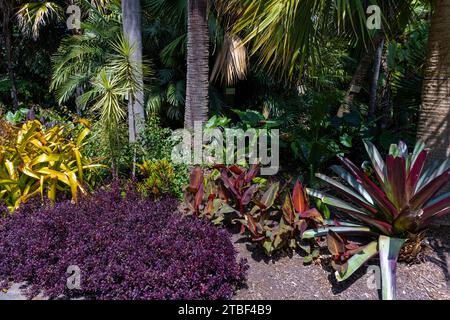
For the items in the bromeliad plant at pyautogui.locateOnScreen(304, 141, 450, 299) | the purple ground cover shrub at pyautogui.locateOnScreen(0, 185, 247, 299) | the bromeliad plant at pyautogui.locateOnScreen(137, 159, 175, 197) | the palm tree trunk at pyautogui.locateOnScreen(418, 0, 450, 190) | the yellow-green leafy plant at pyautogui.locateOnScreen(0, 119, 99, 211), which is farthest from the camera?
the bromeliad plant at pyautogui.locateOnScreen(137, 159, 175, 197)

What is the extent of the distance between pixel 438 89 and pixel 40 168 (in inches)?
161

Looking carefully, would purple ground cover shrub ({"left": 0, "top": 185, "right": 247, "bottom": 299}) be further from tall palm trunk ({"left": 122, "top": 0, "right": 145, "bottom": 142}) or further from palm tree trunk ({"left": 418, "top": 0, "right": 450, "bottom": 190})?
palm tree trunk ({"left": 418, "top": 0, "right": 450, "bottom": 190})

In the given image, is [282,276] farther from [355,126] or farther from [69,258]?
[355,126]

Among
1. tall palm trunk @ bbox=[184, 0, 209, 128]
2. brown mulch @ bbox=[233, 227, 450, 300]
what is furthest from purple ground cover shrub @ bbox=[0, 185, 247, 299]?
tall palm trunk @ bbox=[184, 0, 209, 128]

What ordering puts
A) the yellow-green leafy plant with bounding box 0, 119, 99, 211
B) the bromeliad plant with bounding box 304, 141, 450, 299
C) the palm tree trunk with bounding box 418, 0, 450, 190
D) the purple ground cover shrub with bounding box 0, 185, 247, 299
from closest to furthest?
1. the purple ground cover shrub with bounding box 0, 185, 247, 299
2. the bromeliad plant with bounding box 304, 141, 450, 299
3. the palm tree trunk with bounding box 418, 0, 450, 190
4. the yellow-green leafy plant with bounding box 0, 119, 99, 211

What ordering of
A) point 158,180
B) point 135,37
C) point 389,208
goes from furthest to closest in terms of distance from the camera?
point 135,37, point 158,180, point 389,208


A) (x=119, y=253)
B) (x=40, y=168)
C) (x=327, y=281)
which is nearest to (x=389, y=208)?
(x=327, y=281)

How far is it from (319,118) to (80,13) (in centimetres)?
637

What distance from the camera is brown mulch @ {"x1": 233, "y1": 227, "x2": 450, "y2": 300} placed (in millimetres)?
2689

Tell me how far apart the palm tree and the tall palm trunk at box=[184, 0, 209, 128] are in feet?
8.67

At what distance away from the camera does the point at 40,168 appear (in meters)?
3.93

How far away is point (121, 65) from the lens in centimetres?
379

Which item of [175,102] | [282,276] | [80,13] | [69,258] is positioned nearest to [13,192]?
[69,258]

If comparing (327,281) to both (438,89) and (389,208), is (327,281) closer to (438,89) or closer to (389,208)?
(389,208)
